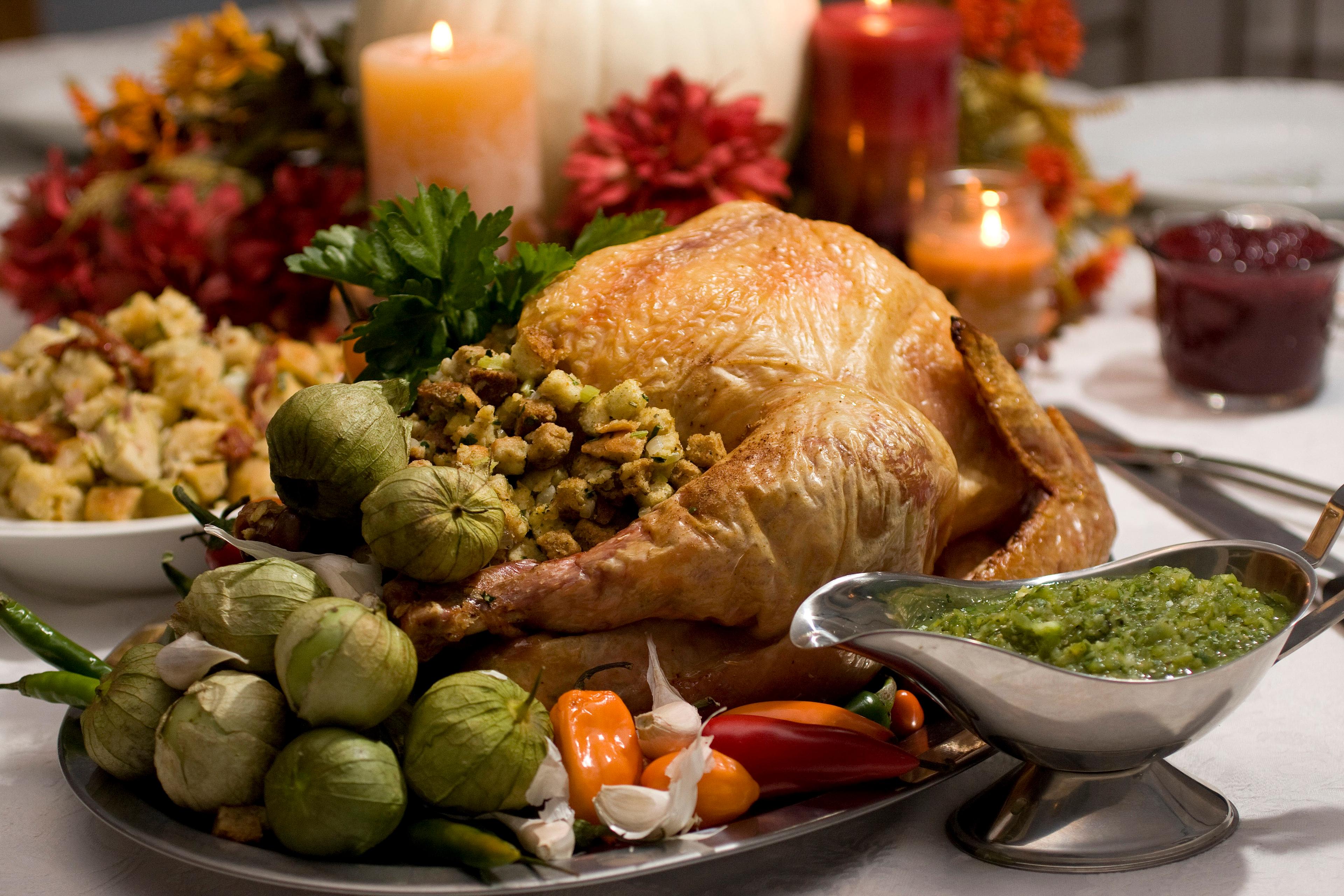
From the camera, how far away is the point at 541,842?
0.97m

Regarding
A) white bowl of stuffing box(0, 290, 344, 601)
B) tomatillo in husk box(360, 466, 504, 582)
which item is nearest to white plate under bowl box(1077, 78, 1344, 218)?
white bowl of stuffing box(0, 290, 344, 601)

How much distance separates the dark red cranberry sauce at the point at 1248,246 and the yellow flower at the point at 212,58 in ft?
5.47

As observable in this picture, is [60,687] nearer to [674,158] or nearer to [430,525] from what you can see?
[430,525]

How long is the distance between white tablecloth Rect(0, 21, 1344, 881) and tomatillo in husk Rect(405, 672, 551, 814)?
15 centimetres

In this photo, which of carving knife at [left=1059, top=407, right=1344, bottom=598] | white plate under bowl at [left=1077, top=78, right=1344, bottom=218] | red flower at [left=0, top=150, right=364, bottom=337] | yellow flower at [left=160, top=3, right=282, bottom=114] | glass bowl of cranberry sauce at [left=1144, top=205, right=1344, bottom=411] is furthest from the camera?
white plate under bowl at [left=1077, top=78, right=1344, bottom=218]

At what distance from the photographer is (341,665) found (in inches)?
38.6

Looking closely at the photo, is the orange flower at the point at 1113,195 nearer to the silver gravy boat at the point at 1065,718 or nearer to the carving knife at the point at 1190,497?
the carving knife at the point at 1190,497

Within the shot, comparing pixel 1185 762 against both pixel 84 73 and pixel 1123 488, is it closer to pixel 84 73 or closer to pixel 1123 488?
pixel 1123 488

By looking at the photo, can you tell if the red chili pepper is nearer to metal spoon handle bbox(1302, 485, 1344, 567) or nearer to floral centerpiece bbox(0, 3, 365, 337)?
metal spoon handle bbox(1302, 485, 1344, 567)

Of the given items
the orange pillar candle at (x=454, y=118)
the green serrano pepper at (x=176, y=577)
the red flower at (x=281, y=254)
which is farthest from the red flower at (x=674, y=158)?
the green serrano pepper at (x=176, y=577)

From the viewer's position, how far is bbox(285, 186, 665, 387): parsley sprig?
52.6 inches

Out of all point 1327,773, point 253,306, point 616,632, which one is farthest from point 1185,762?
point 253,306

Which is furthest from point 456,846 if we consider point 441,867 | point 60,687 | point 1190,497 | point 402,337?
point 1190,497

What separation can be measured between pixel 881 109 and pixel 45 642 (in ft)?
5.43
